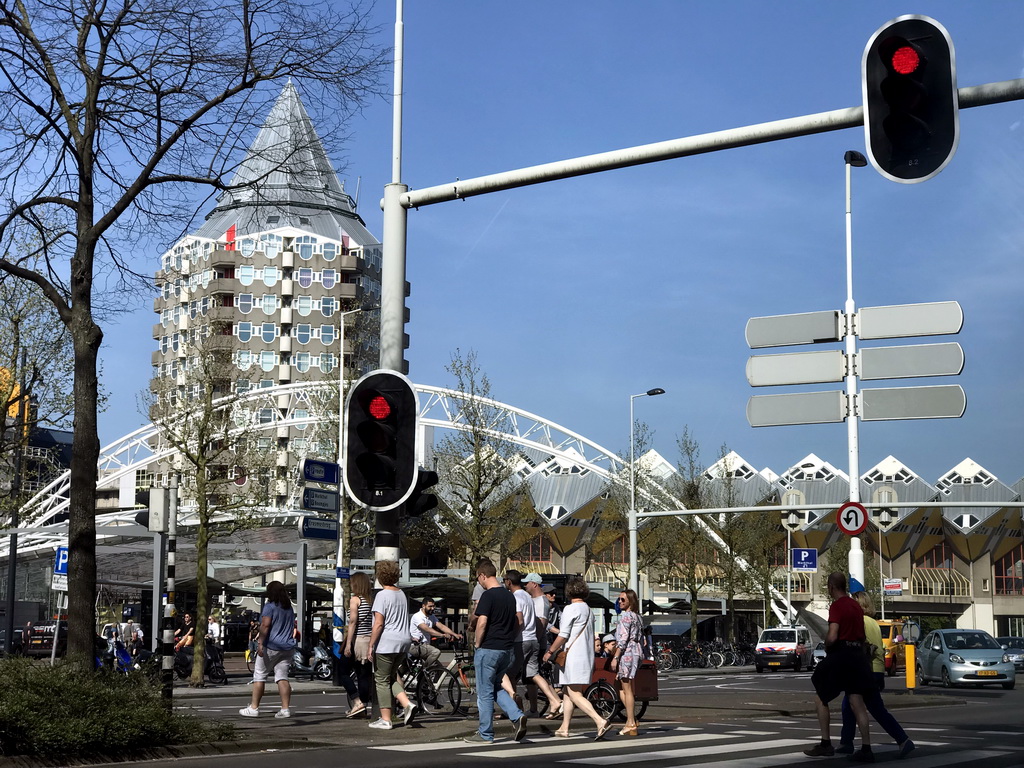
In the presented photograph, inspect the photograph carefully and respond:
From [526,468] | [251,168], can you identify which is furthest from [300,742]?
[526,468]

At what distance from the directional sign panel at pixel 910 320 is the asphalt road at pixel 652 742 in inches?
232

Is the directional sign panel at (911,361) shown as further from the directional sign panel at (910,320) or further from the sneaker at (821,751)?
the sneaker at (821,751)

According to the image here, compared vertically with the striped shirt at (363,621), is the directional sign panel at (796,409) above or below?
above

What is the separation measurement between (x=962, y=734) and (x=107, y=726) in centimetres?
956

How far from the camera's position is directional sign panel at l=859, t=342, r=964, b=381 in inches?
793

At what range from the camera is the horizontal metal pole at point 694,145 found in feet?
29.1

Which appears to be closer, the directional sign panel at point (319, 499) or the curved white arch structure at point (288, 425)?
the directional sign panel at point (319, 499)

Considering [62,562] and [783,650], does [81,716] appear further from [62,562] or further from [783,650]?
[783,650]

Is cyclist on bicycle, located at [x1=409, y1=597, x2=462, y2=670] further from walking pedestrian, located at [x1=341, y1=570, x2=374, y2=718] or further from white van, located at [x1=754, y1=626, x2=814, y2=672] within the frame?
white van, located at [x1=754, y1=626, x2=814, y2=672]

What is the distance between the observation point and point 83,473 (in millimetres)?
14234

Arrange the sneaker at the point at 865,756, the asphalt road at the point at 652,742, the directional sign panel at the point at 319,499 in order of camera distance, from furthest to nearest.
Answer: the directional sign panel at the point at 319,499
the sneaker at the point at 865,756
the asphalt road at the point at 652,742

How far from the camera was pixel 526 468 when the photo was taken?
10469cm

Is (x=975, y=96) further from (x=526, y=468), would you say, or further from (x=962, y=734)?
(x=526, y=468)

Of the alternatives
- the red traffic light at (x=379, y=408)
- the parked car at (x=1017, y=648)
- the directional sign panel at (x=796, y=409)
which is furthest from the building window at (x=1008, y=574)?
the red traffic light at (x=379, y=408)
